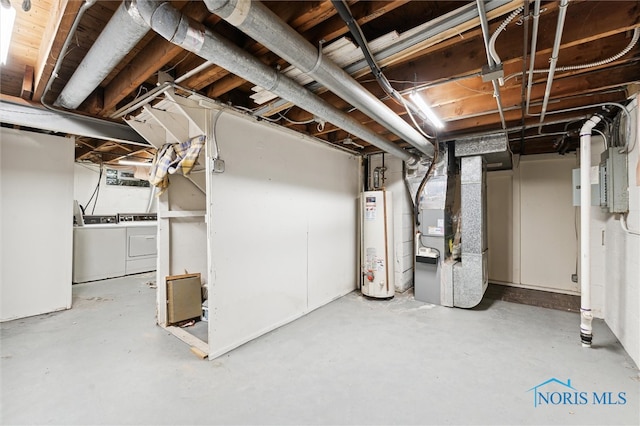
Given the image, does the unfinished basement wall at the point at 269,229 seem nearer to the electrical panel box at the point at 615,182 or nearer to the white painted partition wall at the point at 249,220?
the white painted partition wall at the point at 249,220

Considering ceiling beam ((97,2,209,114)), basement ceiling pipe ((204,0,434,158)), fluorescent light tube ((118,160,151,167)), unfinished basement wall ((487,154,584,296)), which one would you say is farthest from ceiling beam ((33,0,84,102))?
unfinished basement wall ((487,154,584,296))

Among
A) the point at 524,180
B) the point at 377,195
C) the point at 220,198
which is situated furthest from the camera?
the point at 524,180

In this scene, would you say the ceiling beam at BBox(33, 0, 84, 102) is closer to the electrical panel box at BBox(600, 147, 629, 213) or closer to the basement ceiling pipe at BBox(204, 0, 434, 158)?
the basement ceiling pipe at BBox(204, 0, 434, 158)

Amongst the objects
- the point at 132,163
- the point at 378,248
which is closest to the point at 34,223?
the point at 132,163

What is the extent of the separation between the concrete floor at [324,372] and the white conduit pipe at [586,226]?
18 cm

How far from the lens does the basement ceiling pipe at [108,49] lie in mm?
1301

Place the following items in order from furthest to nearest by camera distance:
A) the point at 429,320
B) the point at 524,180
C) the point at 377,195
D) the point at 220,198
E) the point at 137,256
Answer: the point at 137,256 → the point at 524,180 → the point at 377,195 → the point at 429,320 → the point at 220,198

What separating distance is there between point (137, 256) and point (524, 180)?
→ 6876mm

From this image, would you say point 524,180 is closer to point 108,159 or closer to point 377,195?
point 377,195

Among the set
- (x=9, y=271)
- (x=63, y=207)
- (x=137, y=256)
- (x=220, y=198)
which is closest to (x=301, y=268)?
(x=220, y=198)

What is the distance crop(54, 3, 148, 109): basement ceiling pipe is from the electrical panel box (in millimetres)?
3639

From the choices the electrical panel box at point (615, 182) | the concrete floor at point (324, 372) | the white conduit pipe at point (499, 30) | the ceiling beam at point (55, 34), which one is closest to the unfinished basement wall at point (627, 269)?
the electrical panel box at point (615, 182)

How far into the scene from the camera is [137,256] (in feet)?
16.5

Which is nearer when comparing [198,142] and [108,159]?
[198,142]
